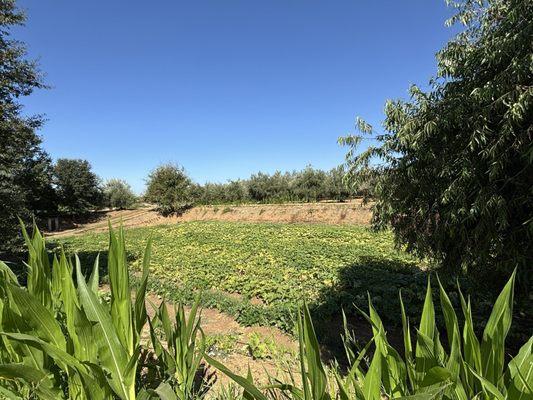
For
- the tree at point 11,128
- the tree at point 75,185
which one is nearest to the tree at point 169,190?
the tree at point 75,185

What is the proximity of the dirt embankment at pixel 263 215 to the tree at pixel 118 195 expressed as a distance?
713cm

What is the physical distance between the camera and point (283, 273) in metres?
8.66

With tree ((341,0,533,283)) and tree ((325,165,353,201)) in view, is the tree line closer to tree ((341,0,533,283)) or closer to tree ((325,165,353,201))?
tree ((341,0,533,283))

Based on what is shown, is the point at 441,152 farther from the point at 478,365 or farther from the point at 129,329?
the point at 129,329

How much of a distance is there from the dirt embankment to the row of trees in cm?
162

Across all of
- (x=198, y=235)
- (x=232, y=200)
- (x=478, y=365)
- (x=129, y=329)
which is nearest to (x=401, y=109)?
(x=478, y=365)

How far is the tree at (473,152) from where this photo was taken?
2.81 m

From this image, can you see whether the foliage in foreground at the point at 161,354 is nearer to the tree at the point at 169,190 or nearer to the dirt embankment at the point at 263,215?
the dirt embankment at the point at 263,215

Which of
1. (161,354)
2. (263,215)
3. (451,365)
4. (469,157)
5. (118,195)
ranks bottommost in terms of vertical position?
(263,215)

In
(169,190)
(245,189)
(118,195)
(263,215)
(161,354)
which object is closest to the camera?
(161,354)

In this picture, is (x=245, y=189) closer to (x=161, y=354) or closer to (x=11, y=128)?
(x=11, y=128)

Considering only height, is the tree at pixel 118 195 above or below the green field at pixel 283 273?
above

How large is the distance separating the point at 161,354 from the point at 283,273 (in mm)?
6868

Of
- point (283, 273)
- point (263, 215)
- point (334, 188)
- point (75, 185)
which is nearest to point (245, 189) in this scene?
point (334, 188)
